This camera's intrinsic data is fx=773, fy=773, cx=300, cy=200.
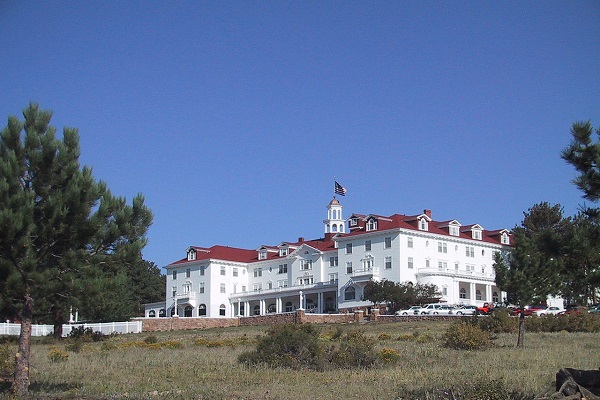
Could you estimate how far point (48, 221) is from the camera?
59.1 feet

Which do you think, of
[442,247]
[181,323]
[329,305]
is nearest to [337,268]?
[329,305]

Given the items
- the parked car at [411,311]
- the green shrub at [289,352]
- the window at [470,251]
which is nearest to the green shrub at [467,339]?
the green shrub at [289,352]

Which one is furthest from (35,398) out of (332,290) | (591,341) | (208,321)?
(332,290)

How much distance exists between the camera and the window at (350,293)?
84.2 m

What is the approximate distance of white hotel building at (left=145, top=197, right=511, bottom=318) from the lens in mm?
81438

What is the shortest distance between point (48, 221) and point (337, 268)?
7165 cm

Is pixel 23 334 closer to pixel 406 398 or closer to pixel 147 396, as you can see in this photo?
pixel 147 396

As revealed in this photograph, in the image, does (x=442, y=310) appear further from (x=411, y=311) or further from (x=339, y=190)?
(x=339, y=190)

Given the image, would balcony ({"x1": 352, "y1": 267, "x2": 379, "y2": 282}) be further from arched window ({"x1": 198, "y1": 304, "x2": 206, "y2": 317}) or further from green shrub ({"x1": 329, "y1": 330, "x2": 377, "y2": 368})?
green shrub ({"x1": 329, "y1": 330, "x2": 377, "y2": 368})

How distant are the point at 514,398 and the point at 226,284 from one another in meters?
82.4

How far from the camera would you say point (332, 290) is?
8731 cm

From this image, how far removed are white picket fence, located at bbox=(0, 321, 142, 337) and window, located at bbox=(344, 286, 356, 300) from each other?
2555 cm

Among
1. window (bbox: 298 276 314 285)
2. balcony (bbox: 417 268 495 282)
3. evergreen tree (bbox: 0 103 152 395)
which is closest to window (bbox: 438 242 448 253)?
balcony (bbox: 417 268 495 282)

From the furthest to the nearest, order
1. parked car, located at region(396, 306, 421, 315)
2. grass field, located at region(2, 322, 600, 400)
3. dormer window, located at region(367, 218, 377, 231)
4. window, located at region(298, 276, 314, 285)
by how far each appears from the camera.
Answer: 1. window, located at region(298, 276, 314, 285)
2. dormer window, located at region(367, 218, 377, 231)
3. parked car, located at region(396, 306, 421, 315)
4. grass field, located at region(2, 322, 600, 400)
